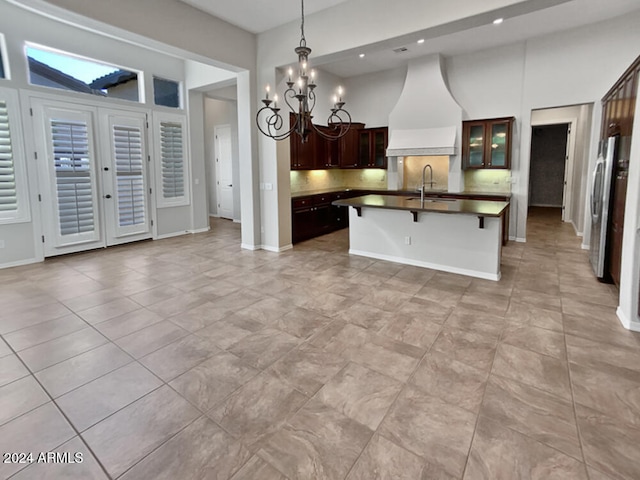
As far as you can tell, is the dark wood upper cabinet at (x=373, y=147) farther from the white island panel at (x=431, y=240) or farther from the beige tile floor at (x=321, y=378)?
the beige tile floor at (x=321, y=378)

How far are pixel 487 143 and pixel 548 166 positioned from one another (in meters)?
6.53

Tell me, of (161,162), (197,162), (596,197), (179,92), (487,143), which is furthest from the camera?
(197,162)

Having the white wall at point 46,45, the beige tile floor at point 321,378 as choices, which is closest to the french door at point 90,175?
the white wall at point 46,45

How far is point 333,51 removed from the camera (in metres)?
4.70

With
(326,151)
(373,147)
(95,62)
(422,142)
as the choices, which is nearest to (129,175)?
(95,62)

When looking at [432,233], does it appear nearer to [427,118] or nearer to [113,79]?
[427,118]

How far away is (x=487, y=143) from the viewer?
6625 mm

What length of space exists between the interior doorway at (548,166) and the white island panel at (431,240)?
28.6 ft

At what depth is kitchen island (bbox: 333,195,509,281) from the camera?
4.48m

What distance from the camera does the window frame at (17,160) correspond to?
4.97m

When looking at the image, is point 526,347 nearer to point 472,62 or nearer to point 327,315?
point 327,315

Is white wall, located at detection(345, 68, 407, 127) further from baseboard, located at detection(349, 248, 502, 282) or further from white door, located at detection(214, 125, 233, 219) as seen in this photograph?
baseboard, located at detection(349, 248, 502, 282)

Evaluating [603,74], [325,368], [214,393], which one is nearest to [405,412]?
[325,368]

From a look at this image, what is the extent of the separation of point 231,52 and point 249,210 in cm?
251
